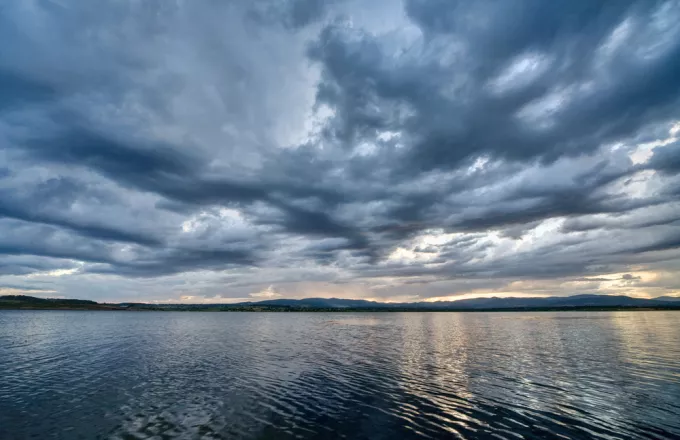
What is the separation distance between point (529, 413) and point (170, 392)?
35.6m

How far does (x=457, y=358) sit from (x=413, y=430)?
37.8m

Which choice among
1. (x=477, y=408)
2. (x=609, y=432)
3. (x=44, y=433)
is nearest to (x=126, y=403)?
(x=44, y=433)

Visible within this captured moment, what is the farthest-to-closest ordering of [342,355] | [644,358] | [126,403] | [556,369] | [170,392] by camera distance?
[342,355], [644,358], [556,369], [170,392], [126,403]

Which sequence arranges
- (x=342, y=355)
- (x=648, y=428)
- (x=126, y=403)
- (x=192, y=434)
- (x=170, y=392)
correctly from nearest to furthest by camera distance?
(x=192, y=434), (x=648, y=428), (x=126, y=403), (x=170, y=392), (x=342, y=355)

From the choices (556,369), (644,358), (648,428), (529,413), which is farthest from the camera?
(644,358)

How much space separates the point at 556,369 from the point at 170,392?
51145 millimetres

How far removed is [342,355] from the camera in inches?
2522

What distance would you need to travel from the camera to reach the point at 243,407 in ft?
105

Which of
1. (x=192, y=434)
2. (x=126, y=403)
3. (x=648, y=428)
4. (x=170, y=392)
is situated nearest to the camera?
(x=192, y=434)

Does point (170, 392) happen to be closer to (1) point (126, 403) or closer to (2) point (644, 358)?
(1) point (126, 403)

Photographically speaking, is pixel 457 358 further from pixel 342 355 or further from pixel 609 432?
pixel 609 432

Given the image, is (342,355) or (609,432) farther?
(342,355)

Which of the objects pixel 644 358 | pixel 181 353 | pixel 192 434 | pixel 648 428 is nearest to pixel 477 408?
pixel 648 428

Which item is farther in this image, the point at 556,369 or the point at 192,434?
the point at 556,369
